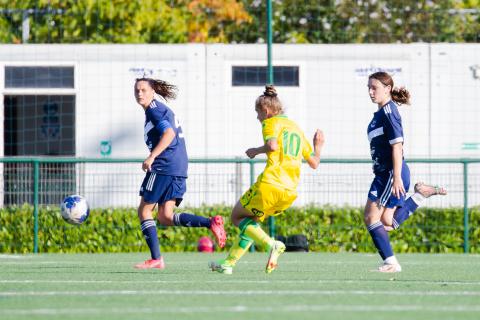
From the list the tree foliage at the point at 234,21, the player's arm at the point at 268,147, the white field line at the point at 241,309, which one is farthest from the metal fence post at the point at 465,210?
the white field line at the point at 241,309

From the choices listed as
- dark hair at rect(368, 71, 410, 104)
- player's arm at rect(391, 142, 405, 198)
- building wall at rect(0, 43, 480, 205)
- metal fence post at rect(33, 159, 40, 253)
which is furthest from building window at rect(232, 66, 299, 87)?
player's arm at rect(391, 142, 405, 198)

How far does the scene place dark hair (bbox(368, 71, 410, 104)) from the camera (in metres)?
10.9

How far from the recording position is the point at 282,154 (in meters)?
10.3

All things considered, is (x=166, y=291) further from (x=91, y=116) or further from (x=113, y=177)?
(x=91, y=116)

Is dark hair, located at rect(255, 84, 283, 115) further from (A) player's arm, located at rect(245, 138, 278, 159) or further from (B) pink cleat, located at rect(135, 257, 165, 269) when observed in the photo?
(B) pink cleat, located at rect(135, 257, 165, 269)

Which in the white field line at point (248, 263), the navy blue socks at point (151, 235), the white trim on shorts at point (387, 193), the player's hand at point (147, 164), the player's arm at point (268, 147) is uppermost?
the player's arm at point (268, 147)

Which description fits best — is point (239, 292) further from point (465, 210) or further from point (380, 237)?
point (465, 210)

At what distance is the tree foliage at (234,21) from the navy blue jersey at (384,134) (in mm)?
11067

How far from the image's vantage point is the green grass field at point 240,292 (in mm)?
7258

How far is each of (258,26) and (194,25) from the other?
1.29m

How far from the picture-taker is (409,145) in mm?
18844

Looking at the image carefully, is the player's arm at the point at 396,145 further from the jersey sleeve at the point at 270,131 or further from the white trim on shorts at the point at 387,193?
the jersey sleeve at the point at 270,131

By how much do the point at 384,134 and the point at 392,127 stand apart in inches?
4.7

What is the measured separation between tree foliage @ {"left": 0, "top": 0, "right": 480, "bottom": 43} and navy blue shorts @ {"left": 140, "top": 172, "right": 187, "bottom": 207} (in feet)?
33.9
